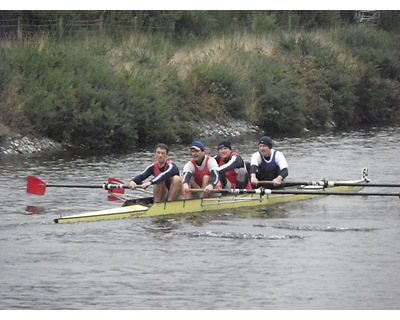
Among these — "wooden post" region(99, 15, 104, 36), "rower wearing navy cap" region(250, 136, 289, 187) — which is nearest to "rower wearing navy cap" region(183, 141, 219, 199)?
"rower wearing navy cap" region(250, 136, 289, 187)

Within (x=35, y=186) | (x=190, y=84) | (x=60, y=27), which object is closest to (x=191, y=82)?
(x=190, y=84)

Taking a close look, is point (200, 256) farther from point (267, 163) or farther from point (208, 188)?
point (267, 163)

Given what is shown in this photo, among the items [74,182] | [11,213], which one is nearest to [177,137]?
[74,182]

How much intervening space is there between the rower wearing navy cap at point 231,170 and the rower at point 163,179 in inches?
46.1

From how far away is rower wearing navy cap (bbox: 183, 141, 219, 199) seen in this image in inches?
838

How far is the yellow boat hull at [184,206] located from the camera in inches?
799

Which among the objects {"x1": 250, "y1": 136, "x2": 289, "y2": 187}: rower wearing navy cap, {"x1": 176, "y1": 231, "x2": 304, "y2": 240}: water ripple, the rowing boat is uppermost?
{"x1": 250, "y1": 136, "x2": 289, "y2": 187}: rower wearing navy cap

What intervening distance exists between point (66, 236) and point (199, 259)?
8.88 ft

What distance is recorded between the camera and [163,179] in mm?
20781

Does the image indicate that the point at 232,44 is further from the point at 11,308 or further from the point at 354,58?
the point at 11,308

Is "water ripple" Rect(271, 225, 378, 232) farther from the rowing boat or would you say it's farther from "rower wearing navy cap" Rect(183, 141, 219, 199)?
"rower wearing navy cap" Rect(183, 141, 219, 199)

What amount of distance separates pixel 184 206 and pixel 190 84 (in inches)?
595

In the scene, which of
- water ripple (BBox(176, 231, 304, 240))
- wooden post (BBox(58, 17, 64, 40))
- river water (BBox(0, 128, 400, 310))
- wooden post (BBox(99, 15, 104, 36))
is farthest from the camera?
wooden post (BBox(99, 15, 104, 36))

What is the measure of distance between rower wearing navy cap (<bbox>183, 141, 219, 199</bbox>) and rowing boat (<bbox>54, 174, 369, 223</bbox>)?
0.26 meters
